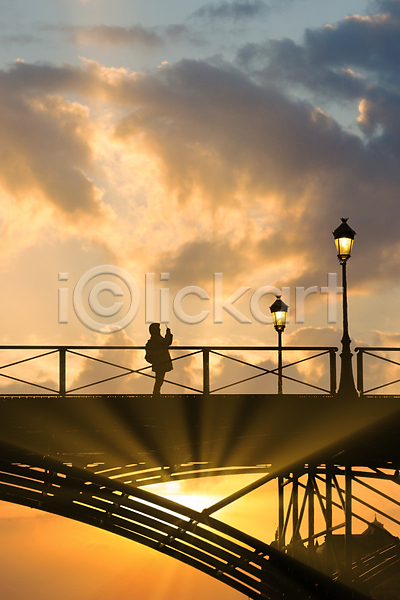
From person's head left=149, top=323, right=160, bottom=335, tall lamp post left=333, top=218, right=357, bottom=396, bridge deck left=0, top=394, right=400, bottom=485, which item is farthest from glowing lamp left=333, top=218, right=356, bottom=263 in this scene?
person's head left=149, top=323, right=160, bottom=335

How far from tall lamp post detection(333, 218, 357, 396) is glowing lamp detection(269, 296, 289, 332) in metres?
6.90

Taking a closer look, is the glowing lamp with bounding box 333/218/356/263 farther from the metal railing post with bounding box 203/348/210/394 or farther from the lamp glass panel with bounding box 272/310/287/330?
the lamp glass panel with bounding box 272/310/287/330

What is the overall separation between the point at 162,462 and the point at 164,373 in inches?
85.9

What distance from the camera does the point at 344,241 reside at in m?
14.5

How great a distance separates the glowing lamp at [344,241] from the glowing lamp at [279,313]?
7.27m

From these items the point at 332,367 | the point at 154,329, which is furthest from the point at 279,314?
the point at 154,329

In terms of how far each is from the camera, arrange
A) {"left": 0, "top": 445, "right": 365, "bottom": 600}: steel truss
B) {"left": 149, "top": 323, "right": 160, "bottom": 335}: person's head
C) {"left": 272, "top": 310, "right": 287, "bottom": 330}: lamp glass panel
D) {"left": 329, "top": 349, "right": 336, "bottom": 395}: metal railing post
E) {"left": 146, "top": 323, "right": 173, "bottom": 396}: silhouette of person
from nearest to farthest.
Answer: {"left": 0, "top": 445, "right": 365, "bottom": 600}: steel truss, {"left": 146, "top": 323, "right": 173, "bottom": 396}: silhouette of person, {"left": 329, "top": 349, "right": 336, "bottom": 395}: metal railing post, {"left": 149, "top": 323, "right": 160, "bottom": 335}: person's head, {"left": 272, "top": 310, "right": 287, "bottom": 330}: lamp glass panel

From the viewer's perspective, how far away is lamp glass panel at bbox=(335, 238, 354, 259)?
1450 centimetres

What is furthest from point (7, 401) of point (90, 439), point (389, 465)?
point (389, 465)

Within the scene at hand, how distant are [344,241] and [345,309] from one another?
5.39 ft

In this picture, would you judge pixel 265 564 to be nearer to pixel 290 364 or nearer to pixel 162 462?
pixel 162 462

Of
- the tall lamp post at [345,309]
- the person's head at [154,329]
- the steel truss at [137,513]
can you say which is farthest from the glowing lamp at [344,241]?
the steel truss at [137,513]

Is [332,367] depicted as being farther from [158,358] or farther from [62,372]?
[62,372]

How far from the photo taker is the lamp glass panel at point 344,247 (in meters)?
14.5
